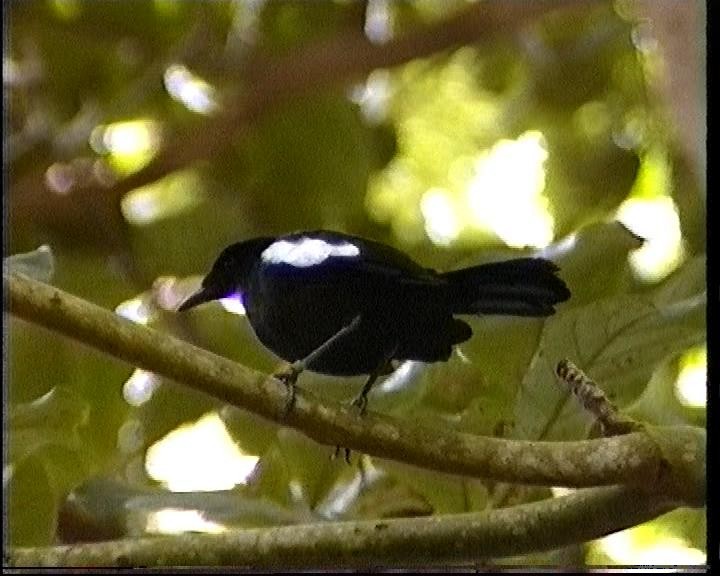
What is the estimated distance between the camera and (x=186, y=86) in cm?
91

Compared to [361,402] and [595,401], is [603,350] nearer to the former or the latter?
[595,401]

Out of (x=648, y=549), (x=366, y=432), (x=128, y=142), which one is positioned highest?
(x=128, y=142)

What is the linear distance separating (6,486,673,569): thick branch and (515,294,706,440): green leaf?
6 centimetres

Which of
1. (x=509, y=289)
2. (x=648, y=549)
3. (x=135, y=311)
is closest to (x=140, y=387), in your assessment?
(x=135, y=311)

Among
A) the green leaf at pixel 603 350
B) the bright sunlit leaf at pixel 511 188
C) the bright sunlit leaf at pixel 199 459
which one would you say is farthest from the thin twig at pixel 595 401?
the bright sunlit leaf at pixel 199 459

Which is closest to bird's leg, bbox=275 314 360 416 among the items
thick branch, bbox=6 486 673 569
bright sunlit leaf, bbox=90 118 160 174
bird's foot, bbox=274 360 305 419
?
bird's foot, bbox=274 360 305 419

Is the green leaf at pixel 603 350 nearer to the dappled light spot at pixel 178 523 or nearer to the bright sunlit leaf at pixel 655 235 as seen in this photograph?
the bright sunlit leaf at pixel 655 235

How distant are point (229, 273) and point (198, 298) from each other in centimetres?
3

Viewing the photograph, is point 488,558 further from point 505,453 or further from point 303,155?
point 303,155

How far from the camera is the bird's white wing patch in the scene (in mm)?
870

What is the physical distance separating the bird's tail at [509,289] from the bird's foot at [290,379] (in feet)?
0.44

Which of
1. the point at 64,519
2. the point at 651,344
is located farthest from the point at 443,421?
the point at 64,519

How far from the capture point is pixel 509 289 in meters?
0.86

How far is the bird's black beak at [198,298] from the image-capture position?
2.86ft
